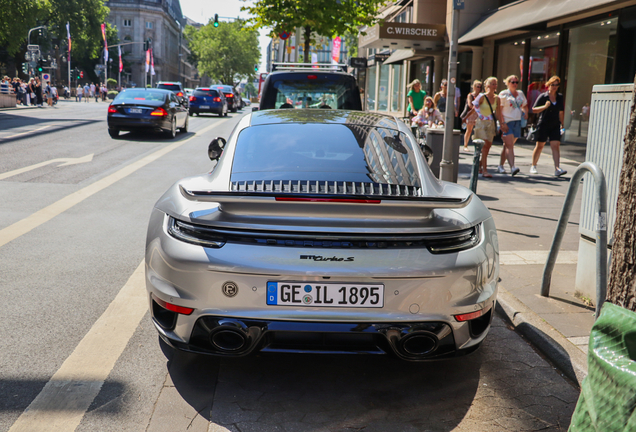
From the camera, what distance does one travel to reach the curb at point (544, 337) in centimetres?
354

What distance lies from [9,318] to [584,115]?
50.7ft

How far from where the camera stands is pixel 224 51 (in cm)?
11725

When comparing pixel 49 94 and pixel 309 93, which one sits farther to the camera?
pixel 49 94

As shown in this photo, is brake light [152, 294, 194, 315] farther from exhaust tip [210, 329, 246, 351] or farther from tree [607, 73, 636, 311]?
tree [607, 73, 636, 311]

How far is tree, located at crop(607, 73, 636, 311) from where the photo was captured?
2658 millimetres

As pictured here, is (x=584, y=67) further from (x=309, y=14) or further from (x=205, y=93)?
(x=205, y=93)

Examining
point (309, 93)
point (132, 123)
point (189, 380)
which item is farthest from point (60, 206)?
point (132, 123)

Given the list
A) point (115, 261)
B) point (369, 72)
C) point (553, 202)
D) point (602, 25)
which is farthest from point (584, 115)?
point (369, 72)

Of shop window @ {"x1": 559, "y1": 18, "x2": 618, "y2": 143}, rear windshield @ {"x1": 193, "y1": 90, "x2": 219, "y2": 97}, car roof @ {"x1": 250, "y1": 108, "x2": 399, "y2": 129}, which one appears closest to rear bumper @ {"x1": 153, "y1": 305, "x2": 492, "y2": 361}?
car roof @ {"x1": 250, "y1": 108, "x2": 399, "y2": 129}

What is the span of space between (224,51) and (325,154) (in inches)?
4669

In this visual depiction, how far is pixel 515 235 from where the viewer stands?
6.95 metres

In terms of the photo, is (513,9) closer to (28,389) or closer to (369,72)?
(28,389)

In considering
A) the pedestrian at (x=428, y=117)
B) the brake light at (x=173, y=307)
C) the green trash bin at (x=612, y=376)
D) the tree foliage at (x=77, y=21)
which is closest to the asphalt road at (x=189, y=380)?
the brake light at (x=173, y=307)

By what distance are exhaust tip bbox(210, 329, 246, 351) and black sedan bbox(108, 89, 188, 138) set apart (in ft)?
50.2
